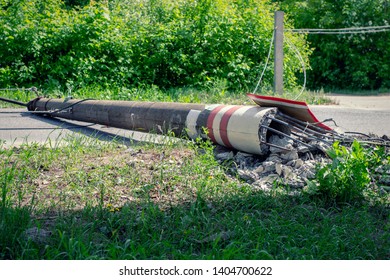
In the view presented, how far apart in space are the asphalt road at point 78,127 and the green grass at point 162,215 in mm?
1235

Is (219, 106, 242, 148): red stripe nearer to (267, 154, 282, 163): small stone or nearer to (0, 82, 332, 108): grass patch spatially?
(267, 154, 282, 163): small stone

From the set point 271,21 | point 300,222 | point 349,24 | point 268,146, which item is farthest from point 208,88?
point 349,24

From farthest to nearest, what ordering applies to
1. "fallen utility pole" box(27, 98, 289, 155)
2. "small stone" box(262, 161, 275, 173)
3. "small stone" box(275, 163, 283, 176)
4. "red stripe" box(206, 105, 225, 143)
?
"red stripe" box(206, 105, 225, 143)
"fallen utility pole" box(27, 98, 289, 155)
"small stone" box(262, 161, 275, 173)
"small stone" box(275, 163, 283, 176)

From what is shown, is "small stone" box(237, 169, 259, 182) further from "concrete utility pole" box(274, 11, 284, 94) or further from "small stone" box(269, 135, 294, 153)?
"concrete utility pole" box(274, 11, 284, 94)

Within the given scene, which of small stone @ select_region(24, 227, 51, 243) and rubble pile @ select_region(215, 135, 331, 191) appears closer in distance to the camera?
small stone @ select_region(24, 227, 51, 243)

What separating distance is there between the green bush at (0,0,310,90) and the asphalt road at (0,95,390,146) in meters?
2.26

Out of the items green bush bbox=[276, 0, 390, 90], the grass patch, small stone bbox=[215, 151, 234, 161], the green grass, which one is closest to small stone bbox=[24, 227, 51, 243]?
the green grass

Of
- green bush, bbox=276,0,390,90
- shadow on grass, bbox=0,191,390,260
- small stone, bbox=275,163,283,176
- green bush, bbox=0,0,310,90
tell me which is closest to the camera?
shadow on grass, bbox=0,191,390,260

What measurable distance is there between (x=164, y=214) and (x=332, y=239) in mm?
1264

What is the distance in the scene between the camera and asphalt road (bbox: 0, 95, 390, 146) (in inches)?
291

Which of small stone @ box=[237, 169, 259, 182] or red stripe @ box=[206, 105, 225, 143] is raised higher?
red stripe @ box=[206, 105, 225, 143]

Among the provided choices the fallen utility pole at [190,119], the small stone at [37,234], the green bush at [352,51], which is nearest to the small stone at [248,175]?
the fallen utility pole at [190,119]

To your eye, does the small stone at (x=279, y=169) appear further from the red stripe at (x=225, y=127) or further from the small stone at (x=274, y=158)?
the red stripe at (x=225, y=127)

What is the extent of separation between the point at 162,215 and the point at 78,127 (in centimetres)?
454
